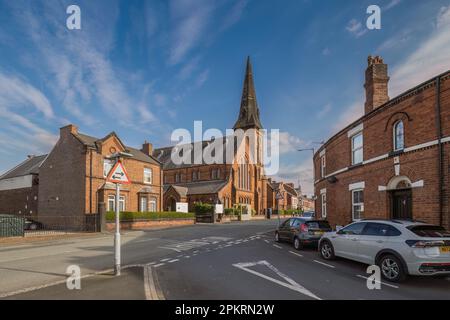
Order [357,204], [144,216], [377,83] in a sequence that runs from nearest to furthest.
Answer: [357,204], [377,83], [144,216]

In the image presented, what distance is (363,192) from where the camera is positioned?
15.2 m

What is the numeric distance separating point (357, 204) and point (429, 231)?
7955mm

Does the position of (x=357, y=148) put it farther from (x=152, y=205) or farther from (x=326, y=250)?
(x=152, y=205)

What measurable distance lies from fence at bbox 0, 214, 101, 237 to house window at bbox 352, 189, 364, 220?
62.0 ft

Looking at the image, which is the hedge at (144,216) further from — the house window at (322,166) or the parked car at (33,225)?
the house window at (322,166)

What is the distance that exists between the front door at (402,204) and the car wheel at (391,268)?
190 inches

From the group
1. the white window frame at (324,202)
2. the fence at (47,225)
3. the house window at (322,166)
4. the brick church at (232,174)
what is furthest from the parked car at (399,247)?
the brick church at (232,174)

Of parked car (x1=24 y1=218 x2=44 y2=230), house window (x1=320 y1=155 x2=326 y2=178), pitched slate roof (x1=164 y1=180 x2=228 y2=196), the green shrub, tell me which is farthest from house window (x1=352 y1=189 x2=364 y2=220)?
pitched slate roof (x1=164 y1=180 x2=228 y2=196)

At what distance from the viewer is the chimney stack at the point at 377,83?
1725 cm

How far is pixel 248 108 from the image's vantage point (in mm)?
65375

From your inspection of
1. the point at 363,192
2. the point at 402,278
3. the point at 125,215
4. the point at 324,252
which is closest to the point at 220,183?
the point at 125,215

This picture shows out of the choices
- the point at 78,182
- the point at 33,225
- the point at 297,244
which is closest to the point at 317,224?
the point at 297,244
